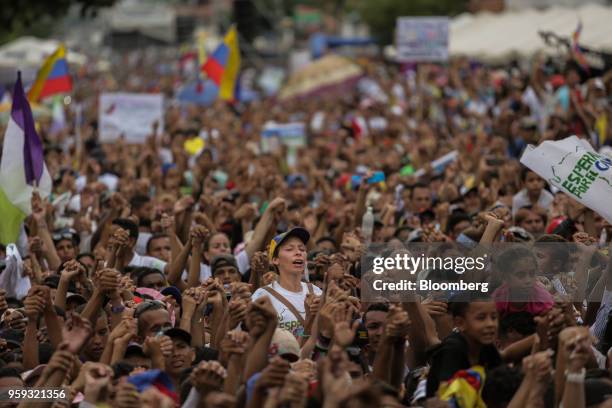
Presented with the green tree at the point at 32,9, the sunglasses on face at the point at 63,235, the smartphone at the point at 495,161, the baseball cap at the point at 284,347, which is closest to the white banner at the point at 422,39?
the green tree at the point at 32,9

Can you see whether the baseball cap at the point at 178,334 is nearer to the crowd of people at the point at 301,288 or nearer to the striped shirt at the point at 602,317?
the crowd of people at the point at 301,288

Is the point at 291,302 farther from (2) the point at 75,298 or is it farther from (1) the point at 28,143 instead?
(1) the point at 28,143

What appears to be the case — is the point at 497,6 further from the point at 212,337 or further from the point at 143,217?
the point at 212,337

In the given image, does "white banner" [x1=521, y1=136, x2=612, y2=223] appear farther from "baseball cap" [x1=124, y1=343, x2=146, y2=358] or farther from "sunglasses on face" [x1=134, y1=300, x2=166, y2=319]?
"baseball cap" [x1=124, y1=343, x2=146, y2=358]

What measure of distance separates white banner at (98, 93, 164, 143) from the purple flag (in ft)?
23.5

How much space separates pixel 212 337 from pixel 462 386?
215cm

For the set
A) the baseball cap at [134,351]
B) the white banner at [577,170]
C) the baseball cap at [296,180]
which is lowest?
the baseball cap at [296,180]

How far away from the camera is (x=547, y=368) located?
5.97 metres

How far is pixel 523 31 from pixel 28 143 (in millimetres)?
19725

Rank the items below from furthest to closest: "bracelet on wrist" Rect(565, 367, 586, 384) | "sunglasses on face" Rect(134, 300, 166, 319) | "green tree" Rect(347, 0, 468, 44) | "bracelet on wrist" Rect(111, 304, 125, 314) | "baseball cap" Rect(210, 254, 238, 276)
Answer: "green tree" Rect(347, 0, 468, 44) < "baseball cap" Rect(210, 254, 238, 276) < "bracelet on wrist" Rect(111, 304, 125, 314) < "sunglasses on face" Rect(134, 300, 166, 319) < "bracelet on wrist" Rect(565, 367, 586, 384)

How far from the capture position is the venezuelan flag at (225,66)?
21.7 metres

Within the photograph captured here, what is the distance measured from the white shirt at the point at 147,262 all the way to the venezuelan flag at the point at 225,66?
10.7 m

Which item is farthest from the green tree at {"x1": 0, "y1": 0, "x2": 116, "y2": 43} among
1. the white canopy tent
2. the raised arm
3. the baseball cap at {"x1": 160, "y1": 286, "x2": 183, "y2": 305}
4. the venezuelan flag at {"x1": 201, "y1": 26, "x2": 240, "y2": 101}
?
the baseball cap at {"x1": 160, "y1": 286, "x2": 183, "y2": 305}

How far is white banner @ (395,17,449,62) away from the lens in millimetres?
22375
